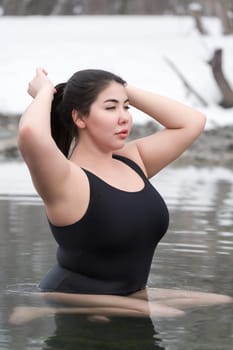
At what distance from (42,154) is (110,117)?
0.53 m

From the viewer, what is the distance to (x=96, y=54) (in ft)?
78.3

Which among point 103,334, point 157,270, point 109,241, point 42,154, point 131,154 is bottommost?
point 157,270

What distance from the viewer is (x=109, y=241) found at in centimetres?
569

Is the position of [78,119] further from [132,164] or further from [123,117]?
[132,164]

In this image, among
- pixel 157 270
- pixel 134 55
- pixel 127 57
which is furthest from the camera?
pixel 134 55

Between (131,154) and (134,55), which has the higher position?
(131,154)

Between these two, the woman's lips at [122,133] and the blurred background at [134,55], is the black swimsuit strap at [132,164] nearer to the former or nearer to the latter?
the woman's lips at [122,133]

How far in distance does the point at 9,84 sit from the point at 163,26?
8504 mm

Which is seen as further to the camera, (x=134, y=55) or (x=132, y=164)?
(x=134, y=55)

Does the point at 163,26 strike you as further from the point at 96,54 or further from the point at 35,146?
the point at 35,146

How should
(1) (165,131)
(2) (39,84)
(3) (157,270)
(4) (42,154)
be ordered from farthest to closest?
(3) (157,270) < (1) (165,131) < (2) (39,84) < (4) (42,154)

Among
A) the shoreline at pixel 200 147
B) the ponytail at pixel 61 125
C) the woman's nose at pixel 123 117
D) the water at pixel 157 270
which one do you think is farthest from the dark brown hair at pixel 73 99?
the shoreline at pixel 200 147

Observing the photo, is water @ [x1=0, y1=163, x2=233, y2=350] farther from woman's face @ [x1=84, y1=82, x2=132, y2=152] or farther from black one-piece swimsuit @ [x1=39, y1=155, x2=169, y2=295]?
woman's face @ [x1=84, y1=82, x2=132, y2=152]

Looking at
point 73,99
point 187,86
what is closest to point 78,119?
point 73,99
